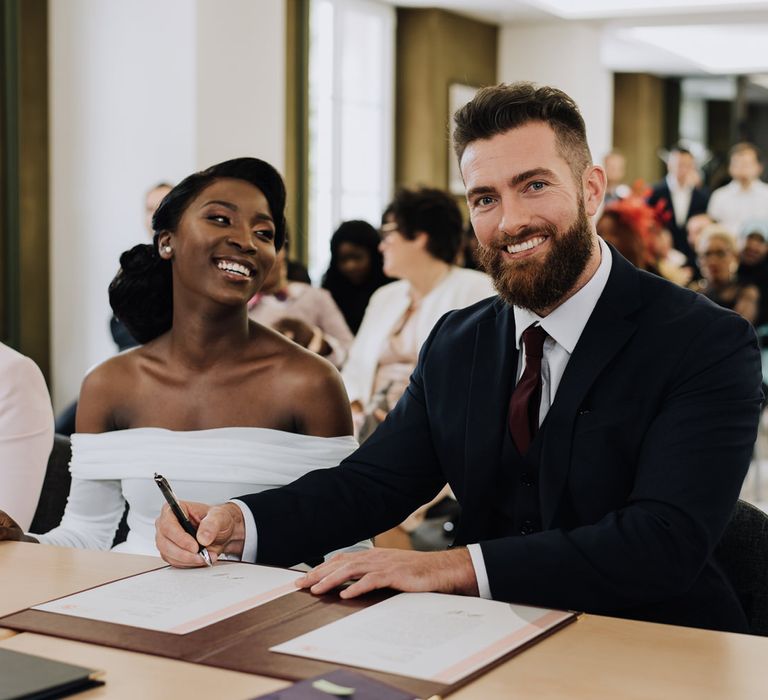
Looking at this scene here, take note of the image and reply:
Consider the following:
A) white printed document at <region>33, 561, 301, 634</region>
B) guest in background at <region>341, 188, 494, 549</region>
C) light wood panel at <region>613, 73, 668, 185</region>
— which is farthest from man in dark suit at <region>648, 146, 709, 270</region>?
white printed document at <region>33, 561, 301, 634</region>

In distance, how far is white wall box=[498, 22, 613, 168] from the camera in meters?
10.9

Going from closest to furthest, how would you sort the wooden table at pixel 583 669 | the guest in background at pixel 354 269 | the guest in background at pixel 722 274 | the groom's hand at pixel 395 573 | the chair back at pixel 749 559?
the wooden table at pixel 583 669 → the groom's hand at pixel 395 573 → the chair back at pixel 749 559 → the guest in background at pixel 354 269 → the guest in background at pixel 722 274

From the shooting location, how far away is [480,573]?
1724 millimetres

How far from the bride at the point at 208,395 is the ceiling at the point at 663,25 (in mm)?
7808

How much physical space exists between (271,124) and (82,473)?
4.69 metres

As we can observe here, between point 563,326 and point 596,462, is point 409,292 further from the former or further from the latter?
point 596,462

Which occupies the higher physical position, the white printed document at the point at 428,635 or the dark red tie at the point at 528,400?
the dark red tie at the point at 528,400

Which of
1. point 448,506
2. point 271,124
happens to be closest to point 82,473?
point 448,506

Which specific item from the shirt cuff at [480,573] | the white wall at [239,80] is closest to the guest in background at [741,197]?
the white wall at [239,80]

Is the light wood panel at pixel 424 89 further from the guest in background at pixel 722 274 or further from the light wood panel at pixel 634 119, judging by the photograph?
the light wood panel at pixel 634 119

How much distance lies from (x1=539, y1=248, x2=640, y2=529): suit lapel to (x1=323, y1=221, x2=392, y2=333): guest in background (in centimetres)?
415

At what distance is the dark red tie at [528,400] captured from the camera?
201 centimetres

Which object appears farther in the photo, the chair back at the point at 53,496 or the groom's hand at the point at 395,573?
the chair back at the point at 53,496

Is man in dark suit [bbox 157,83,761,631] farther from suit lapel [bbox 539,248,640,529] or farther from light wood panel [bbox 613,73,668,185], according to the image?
light wood panel [bbox 613,73,668,185]
